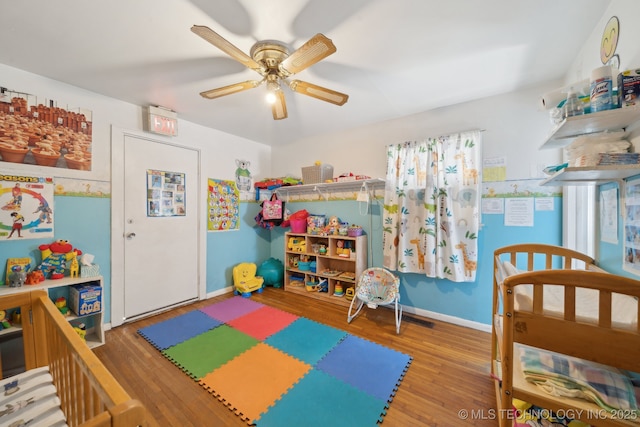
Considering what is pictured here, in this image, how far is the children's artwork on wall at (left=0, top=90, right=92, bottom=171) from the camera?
1.89m

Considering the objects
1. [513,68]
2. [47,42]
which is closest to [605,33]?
[513,68]

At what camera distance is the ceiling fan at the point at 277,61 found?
1236mm

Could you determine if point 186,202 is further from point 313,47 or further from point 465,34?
point 465,34

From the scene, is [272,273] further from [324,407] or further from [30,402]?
[30,402]

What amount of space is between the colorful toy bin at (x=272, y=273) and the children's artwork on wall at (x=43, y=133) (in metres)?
2.36

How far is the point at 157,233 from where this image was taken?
273 cm

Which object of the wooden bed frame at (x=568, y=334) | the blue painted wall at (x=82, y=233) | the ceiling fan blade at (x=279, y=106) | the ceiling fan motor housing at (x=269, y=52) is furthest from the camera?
the blue painted wall at (x=82, y=233)

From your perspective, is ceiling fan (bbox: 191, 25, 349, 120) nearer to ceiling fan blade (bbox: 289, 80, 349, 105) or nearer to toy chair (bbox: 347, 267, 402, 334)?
ceiling fan blade (bbox: 289, 80, 349, 105)

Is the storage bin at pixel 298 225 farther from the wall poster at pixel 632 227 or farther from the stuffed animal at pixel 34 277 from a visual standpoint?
the wall poster at pixel 632 227

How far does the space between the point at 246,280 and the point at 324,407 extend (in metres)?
2.21

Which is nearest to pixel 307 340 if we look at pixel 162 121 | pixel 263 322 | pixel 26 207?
pixel 263 322

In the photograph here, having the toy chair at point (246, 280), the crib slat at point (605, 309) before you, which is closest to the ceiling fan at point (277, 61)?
the crib slat at point (605, 309)

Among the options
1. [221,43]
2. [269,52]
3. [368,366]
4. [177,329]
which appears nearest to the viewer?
[221,43]

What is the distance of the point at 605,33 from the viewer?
1.32m
